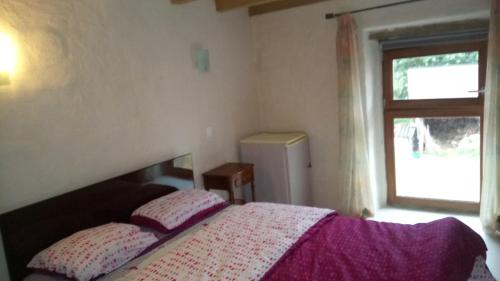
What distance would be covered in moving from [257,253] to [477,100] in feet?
9.00

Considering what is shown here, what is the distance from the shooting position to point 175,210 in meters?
2.43

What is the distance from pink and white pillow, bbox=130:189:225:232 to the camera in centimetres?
236

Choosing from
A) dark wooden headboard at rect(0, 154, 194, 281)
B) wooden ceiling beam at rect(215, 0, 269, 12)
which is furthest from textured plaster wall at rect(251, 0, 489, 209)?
dark wooden headboard at rect(0, 154, 194, 281)

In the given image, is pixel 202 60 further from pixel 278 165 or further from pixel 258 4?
pixel 278 165

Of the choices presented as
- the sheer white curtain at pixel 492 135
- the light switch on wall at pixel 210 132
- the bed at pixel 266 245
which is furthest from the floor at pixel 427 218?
the light switch on wall at pixel 210 132

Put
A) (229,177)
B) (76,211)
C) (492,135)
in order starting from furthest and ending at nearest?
(229,177)
(492,135)
(76,211)

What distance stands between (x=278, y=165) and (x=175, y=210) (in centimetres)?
144

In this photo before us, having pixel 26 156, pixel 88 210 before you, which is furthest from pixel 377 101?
pixel 26 156

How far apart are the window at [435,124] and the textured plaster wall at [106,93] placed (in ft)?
5.67

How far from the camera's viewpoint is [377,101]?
3.89 metres

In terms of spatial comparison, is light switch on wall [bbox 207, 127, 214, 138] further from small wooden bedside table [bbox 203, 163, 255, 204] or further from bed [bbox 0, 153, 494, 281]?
bed [bbox 0, 153, 494, 281]

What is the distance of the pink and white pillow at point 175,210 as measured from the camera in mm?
2359

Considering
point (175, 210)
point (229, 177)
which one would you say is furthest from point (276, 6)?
point (175, 210)

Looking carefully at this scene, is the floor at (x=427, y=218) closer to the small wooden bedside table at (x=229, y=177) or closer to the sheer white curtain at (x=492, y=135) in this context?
the sheer white curtain at (x=492, y=135)
